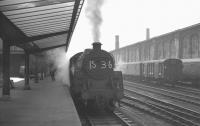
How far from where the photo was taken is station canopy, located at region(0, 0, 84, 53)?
9.45m

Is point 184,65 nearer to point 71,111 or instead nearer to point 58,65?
point 58,65

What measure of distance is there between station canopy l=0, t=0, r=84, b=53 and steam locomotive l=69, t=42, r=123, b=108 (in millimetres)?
1960

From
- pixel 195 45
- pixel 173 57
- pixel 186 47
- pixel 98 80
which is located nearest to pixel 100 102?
pixel 98 80

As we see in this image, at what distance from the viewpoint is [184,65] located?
25.8m

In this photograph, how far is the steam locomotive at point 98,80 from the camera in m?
11.5

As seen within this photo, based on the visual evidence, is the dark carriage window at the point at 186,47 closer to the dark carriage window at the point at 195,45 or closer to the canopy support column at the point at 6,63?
the dark carriage window at the point at 195,45

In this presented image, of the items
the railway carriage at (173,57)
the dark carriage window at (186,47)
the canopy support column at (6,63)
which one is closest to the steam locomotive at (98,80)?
the canopy support column at (6,63)

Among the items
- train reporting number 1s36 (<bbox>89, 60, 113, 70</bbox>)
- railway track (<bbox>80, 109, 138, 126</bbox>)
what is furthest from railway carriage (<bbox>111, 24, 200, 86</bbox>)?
railway track (<bbox>80, 109, 138, 126</bbox>)

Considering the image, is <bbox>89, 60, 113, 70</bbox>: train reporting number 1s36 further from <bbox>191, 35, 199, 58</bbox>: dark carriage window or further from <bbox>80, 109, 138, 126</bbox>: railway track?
<bbox>191, 35, 199, 58</bbox>: dark carriage window

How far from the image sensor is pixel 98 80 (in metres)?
11.8

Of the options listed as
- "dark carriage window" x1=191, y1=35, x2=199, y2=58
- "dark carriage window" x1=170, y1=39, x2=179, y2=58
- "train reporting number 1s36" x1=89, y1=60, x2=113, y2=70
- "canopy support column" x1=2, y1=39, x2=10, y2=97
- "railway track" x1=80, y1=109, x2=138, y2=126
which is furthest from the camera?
"dark carriage window" x1=170, y1=39, x2=179, y2=58

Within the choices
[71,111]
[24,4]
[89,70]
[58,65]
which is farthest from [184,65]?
[24,4]

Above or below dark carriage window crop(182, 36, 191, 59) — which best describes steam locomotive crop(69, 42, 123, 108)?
below

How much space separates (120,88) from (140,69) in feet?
72.3
